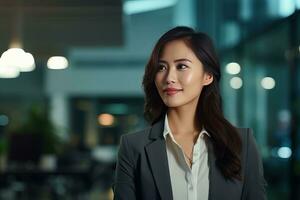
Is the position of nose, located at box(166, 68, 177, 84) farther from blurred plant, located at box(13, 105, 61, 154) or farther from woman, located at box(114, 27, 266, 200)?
blurred plant, located at box(13, 105, 61, 154)

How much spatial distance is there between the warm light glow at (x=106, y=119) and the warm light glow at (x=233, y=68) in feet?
12.5

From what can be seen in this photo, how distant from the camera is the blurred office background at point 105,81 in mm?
7172

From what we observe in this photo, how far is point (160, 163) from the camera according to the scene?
1.30m

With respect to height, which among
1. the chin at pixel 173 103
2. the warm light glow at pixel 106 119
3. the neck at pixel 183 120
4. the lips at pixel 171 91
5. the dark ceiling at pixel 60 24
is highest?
the dark ceiling at pixel 60 24

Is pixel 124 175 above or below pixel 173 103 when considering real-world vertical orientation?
below

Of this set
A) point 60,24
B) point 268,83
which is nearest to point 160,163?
point 268,83

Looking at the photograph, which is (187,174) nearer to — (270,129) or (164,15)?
(270,129)

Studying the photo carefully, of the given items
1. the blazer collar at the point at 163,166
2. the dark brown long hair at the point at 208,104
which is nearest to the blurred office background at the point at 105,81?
the dark brown long hair at the point at 208,104

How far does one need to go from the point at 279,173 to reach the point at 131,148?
6209mm

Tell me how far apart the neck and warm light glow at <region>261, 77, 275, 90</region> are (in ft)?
20.0

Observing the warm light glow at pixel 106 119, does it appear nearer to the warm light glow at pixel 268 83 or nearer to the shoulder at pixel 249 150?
the warm light glow at pixel 268 83

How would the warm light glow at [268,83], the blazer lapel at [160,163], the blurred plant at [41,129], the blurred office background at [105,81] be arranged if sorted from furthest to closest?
the blurred plant at [41,129]
the warm light glow at [268,83]
the blurred office background at [105,81]
the blazer lapel at [160,163]

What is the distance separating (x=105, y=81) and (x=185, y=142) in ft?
38.7

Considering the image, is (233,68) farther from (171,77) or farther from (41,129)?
(171,77)
